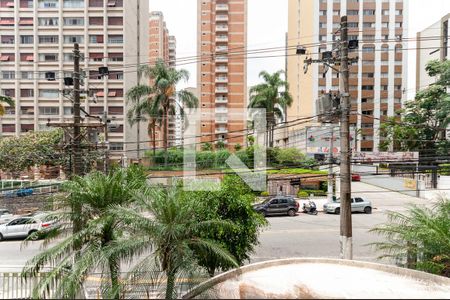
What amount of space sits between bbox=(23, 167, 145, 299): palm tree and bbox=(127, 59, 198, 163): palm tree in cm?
2049

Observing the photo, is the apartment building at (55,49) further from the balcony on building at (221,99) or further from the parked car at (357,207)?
the parked car at (357,207)

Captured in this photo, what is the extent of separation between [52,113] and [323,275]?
140 ft

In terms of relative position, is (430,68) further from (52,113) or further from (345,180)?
(52,113)

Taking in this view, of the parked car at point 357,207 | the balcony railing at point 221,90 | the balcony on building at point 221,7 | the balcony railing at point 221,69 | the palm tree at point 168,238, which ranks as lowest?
the parked car at point 357,207

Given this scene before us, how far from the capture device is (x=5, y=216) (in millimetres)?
18953

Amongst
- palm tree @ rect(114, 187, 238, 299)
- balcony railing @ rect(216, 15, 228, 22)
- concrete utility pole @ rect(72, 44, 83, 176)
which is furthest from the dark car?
balcony railing @ rect(216, 15, 228, 22)

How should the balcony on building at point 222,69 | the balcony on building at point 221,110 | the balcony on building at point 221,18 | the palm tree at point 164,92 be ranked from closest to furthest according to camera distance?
the palm tree at point 164,92
the balcony on building at point 221,110
the balcony on building at point 222,69
the balcony on building at point 221,18

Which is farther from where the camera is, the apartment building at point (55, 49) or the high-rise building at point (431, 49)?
the high-rise building at point (431, 49)

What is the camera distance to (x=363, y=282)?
5.41 m

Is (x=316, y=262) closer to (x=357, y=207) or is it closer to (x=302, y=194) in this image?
(x=357, y=207)

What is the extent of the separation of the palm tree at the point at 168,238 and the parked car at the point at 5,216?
15352mm

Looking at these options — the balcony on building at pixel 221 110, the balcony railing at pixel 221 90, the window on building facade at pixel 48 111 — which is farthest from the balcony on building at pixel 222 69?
the window on building facade at pixel 48 111

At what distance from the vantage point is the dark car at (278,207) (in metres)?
19.9

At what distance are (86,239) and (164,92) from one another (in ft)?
74.2
